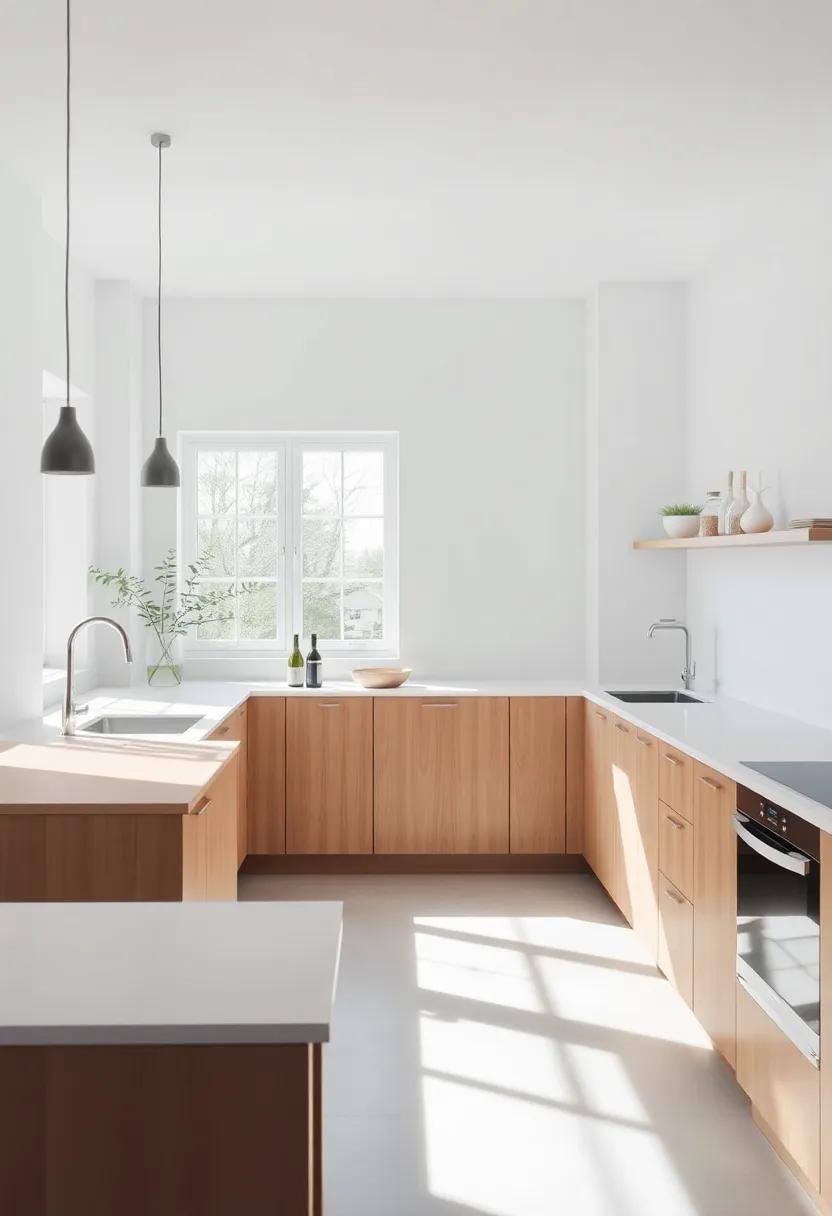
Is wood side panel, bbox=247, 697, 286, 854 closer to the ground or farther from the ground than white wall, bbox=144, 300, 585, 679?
closer to the ground

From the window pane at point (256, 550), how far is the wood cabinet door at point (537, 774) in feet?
5.12

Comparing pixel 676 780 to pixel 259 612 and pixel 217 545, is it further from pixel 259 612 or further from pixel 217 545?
pixel 217 545

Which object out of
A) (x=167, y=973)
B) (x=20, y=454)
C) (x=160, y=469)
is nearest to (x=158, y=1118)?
(x=167, y=973)

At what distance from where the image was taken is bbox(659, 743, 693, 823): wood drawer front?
310 centimetres

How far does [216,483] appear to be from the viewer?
5.29 meters

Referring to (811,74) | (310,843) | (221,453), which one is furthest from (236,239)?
(310,843)

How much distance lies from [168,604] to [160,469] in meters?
1.60

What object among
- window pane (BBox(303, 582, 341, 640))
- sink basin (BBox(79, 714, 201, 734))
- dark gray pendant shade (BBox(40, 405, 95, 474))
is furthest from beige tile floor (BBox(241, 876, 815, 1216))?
dark gray pendant shade (BBox(40, 405, 95, 474))

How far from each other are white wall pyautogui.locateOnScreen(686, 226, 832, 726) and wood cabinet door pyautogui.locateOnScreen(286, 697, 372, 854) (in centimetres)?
168

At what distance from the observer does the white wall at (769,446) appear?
3.53 metres

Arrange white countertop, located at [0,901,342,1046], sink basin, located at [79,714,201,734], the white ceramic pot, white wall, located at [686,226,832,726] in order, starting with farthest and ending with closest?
the white ceramic pot → sink basin, located at [79,714,201,734] → white wall, located at [686,226,832,726] → white countertop, located at [0,901,342,1046]

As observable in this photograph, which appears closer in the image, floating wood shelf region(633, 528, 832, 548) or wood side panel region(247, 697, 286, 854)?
floating wood shelf region(633, 528, 832, 548)

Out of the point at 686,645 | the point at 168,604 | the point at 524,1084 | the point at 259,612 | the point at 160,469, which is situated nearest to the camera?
the point at 524,1084

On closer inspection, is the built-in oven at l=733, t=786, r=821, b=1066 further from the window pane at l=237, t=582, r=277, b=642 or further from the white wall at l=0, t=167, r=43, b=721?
the window pane at l=237, t=582, r=277, b=642
